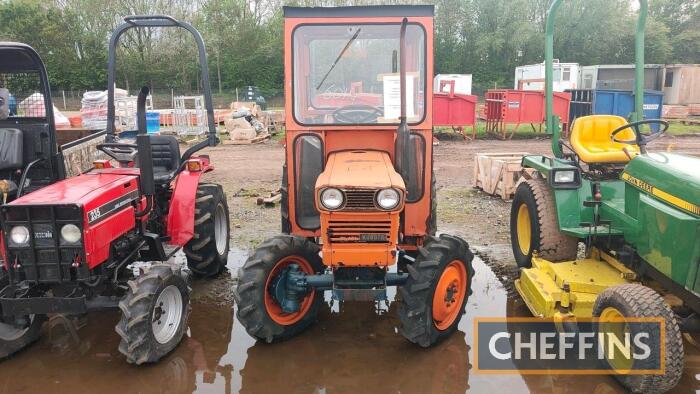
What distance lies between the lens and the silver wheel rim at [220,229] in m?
5.69

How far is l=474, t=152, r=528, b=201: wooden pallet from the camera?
8.42m

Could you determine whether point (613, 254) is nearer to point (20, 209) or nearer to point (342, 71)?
point (342, 71)

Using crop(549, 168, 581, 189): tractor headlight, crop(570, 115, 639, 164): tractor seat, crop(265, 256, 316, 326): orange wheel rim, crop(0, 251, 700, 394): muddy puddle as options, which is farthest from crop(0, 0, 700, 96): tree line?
crop(265, 256, 316, 326): orange wheel rim

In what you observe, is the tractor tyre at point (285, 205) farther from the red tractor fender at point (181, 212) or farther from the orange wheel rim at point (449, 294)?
the orange wheel rim at point (449, 294)

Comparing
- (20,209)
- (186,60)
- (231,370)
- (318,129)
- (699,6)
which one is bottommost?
(231,370)

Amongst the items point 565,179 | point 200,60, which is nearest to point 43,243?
point 200,60

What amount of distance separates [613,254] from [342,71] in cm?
267

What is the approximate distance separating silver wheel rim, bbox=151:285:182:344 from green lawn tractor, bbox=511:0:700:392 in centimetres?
267

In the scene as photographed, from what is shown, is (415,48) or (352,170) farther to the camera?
(415,48)

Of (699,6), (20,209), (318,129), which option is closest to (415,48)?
(318,129)

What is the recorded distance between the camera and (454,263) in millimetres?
4070

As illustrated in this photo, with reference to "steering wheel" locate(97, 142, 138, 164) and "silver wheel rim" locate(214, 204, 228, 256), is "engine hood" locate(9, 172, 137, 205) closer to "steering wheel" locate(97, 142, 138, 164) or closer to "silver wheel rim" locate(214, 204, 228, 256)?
"steering wheel" locate(97, 142, 138, 164)

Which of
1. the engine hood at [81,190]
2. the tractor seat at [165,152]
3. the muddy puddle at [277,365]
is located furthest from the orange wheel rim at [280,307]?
the tractor seat at [165,152]

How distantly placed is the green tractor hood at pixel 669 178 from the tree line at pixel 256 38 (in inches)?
1312
